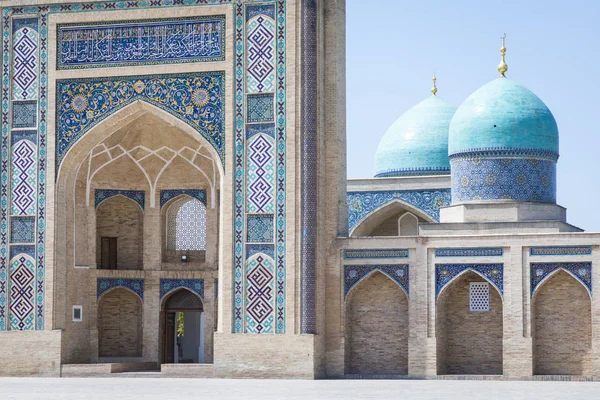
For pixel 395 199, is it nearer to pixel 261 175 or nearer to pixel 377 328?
pixel 377 328

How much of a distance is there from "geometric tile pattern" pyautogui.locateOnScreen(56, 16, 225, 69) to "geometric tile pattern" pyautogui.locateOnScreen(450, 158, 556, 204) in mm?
4470

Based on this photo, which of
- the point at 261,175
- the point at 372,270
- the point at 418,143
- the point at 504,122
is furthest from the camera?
the point at 418,143

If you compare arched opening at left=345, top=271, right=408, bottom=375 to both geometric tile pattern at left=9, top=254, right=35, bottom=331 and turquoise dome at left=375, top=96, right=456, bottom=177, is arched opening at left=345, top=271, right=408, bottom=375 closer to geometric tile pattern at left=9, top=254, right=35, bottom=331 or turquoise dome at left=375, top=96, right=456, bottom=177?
geometric tile pattern at left=9, top=254, right=35, bottom=331

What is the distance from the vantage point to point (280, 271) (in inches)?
588

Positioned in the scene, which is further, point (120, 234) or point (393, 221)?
point (393, 221)

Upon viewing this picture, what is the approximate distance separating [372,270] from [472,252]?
1264 mm

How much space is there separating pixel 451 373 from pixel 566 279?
6.23 ft

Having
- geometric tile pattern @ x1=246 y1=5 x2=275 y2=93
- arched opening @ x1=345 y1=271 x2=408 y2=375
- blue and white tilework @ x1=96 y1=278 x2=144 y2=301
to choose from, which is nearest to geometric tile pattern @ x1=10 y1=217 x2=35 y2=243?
blue and white tilework @ x1=96 y1=278 x2=144 y2=301

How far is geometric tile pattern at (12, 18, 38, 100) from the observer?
15.8m

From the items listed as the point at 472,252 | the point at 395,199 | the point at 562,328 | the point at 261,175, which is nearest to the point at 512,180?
the point at 472,252

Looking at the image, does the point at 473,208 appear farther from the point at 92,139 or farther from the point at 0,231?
the point at 0,231

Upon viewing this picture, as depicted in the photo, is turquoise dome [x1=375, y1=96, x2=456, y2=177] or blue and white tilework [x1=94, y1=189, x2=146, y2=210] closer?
blue and white tilework [x1=94, y1=189, x2=146, y2=210]

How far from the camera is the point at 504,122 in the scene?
17625 mm

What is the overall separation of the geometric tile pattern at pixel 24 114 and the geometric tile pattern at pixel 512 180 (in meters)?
6.23
